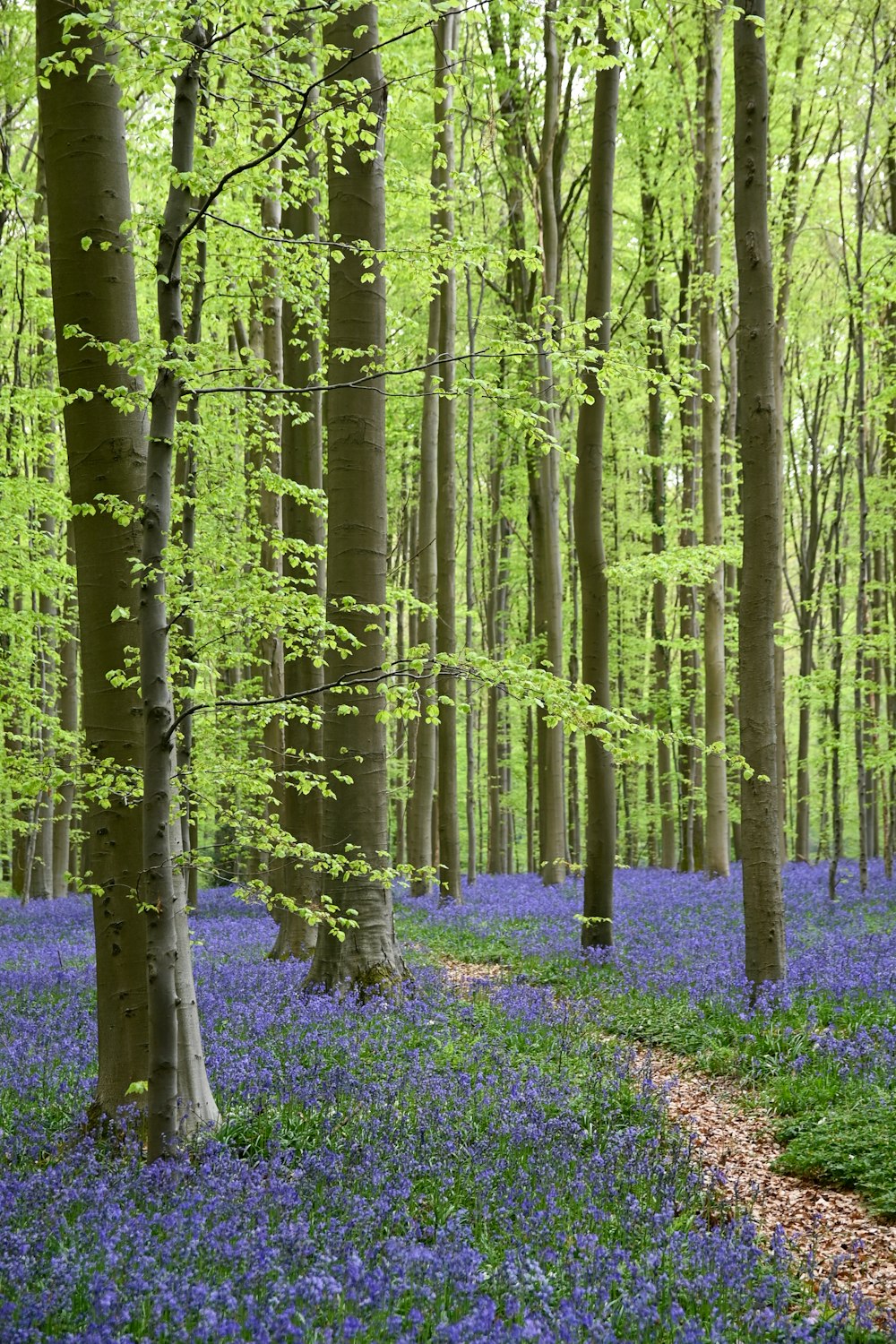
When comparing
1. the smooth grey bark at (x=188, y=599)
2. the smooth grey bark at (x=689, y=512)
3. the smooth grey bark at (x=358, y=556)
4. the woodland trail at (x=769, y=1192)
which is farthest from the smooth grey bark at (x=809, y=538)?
the woodland trail at (x=769, y=1192)

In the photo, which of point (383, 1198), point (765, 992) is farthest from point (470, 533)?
point (383, 1198)

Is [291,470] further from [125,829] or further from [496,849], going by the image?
[496,849]

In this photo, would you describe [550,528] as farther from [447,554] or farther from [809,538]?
[809,538]

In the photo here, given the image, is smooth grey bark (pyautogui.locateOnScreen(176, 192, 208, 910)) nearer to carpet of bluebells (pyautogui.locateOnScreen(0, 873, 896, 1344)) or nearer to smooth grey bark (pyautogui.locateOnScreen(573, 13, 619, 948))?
carpet of bluebells (pyautogui.locateOnScreen(0, 873, 896, 1344))

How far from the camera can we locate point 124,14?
14.5 ft

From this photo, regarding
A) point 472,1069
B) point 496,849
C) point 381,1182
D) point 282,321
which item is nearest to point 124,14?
point 381,1182

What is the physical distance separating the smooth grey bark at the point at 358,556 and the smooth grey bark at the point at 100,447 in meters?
3.22

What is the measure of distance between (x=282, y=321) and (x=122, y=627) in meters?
9.04

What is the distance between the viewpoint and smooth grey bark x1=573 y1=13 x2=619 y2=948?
37.7 feet

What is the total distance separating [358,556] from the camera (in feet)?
29.3

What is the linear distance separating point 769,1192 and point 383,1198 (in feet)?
8.44

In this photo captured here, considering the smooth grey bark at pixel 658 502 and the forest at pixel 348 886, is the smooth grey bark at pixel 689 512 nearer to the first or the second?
the smooth grey bark at pixel 658 502

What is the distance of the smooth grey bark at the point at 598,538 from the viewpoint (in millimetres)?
11492

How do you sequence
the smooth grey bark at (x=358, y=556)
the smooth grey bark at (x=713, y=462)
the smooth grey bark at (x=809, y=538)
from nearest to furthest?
1. the smooth grey bark at (x=358, y=556)
2. the smooth grey bark at (x=713, y=462)
3. the smooth grey bark at (x=809, y=538)
